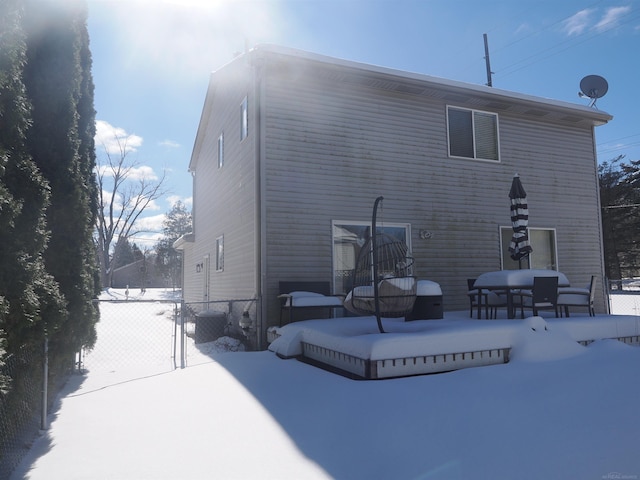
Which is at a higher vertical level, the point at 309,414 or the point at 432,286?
the point at 432,286

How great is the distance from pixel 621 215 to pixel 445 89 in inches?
1209

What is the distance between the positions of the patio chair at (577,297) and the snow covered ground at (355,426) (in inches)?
66.9

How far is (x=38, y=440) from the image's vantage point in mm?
3215

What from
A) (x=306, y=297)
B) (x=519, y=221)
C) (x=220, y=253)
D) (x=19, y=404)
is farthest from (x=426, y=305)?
(x=220, y=253)

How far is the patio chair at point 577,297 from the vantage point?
6.66 metres

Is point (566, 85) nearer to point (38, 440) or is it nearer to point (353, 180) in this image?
point (353, 180)

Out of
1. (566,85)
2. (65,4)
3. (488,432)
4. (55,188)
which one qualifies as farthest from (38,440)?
(566,85)

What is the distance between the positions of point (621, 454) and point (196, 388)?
3747 millimetres

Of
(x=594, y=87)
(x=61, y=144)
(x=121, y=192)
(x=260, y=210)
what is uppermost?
(x=121, y=192)

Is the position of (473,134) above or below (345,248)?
above

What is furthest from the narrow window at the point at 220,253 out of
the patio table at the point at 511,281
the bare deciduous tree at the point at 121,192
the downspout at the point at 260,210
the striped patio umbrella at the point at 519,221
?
the bare deciduous tree at the point at 121,192

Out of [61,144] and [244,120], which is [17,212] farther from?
[244,120]

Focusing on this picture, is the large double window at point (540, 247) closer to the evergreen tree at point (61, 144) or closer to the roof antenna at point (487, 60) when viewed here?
the evergreen tree at point (61, 144)

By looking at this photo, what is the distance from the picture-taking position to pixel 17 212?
2.69m
